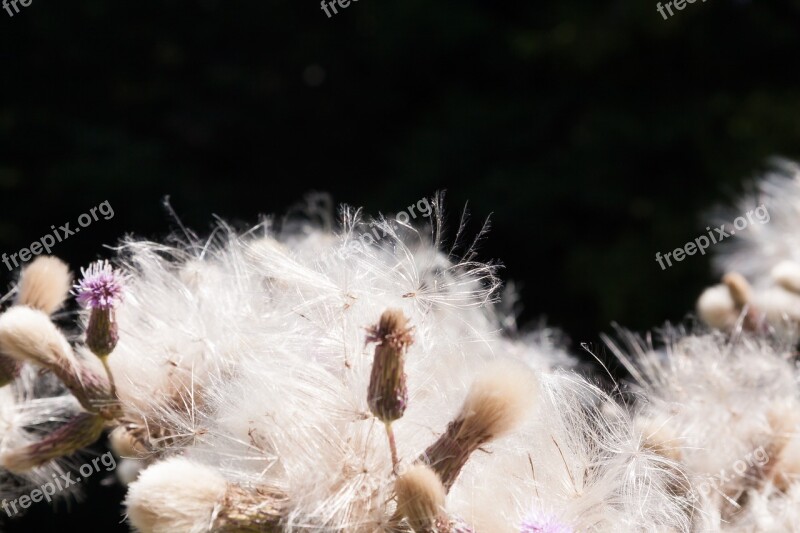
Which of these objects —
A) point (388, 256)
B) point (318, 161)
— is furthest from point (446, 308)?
point (318, 161)

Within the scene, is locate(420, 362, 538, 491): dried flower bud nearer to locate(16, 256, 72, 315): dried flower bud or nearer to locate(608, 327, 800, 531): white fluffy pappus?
locate(608, 327, 800, 531): white fluffy pappus

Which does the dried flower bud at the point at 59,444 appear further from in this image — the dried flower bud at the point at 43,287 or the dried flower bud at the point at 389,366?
the dried flower bud at the point at 389,366

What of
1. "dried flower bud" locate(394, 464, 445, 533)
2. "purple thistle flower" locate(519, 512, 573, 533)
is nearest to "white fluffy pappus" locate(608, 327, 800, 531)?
"purple thistle flower" locate(519, 512, 573, 533)

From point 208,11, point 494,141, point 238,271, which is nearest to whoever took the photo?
point 238,271

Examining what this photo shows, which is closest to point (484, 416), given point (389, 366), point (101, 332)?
point (389, 366)

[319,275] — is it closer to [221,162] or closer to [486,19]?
[486,19]

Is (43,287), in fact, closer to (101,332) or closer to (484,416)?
(101,332)
